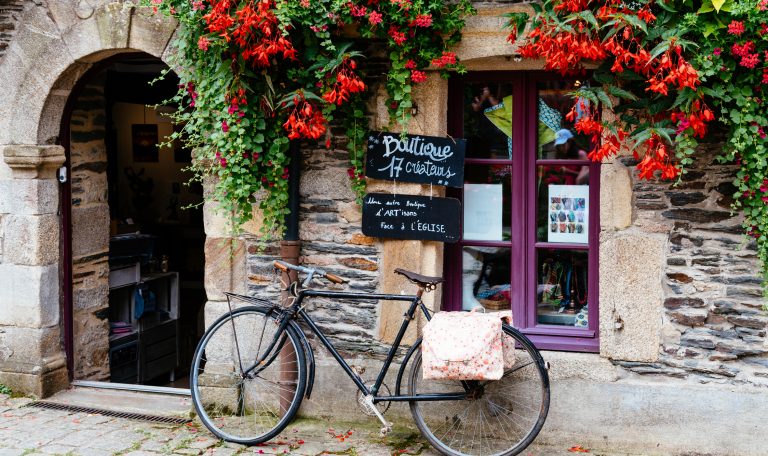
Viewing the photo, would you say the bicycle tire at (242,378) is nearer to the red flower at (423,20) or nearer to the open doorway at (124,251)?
the open doorway at (124,251)

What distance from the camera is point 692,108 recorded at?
441 centimetres

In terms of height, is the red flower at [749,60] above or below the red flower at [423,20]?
below

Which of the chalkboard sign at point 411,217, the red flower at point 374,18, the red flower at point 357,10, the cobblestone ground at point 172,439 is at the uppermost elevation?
the red flower at point 357,10

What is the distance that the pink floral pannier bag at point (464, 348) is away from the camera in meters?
4.59

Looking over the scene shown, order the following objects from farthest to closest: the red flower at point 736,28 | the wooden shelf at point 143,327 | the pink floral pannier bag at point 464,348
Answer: the wooden shelf at point 143,327 < the pink floral pannier bag at point 464,348 < the red flower at point 736,28

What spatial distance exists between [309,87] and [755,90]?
2381 mm

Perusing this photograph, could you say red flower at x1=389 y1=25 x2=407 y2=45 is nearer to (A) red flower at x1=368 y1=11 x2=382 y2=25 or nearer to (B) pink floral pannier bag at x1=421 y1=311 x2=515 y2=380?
(A) red flower at x1=368 y1=11 x2=382 y2=25

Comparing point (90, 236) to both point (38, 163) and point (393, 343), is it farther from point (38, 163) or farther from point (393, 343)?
point (393, 343)

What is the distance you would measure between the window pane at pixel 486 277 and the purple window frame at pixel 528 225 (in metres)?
0.07

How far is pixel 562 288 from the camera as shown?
539 centimetres

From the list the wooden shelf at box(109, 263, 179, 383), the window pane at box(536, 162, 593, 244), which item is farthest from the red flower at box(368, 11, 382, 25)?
the wooden shelf at box(109, 263, 179, 383)

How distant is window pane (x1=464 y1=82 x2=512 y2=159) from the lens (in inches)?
213

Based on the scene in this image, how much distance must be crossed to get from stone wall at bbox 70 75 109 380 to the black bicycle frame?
192cm

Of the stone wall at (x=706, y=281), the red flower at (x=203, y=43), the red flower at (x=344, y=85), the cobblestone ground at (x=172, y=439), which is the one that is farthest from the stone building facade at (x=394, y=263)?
the red flower at (x=203, y=43)
